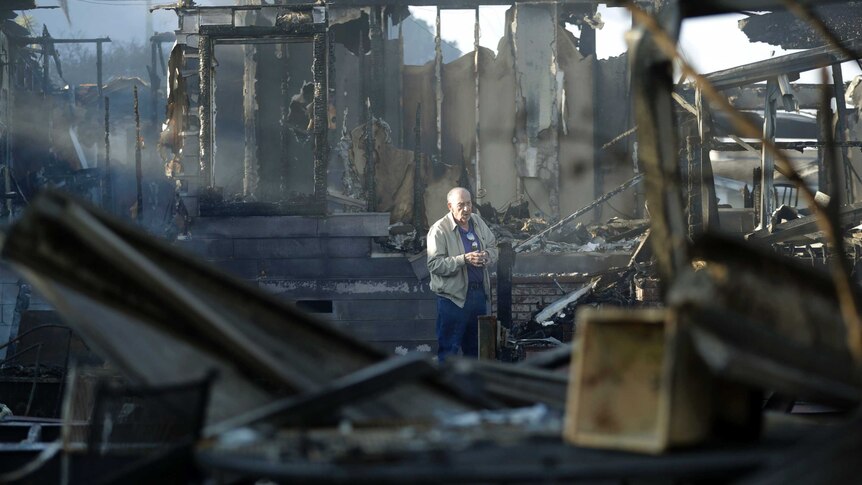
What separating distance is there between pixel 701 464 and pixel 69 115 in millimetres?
27637

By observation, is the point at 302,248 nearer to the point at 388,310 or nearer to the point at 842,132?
the point at 388,310

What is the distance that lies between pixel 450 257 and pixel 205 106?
5.72 meters

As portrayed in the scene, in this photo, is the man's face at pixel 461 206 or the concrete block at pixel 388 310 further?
the concrete block at pixel 388 310

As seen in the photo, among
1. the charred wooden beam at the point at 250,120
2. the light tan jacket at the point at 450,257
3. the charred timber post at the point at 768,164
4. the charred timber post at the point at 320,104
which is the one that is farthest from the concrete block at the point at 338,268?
the charred wooden beam at the point at 250,120

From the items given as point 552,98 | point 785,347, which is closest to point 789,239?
point 552,98

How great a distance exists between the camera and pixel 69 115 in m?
28.6

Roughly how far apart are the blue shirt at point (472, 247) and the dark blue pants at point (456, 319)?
12 cm

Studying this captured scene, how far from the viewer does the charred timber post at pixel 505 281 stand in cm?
1098

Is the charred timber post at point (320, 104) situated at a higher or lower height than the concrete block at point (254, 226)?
higher

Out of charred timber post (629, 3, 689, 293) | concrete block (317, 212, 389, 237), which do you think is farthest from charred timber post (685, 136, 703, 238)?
charred timber post (629, 3, 689, 293)

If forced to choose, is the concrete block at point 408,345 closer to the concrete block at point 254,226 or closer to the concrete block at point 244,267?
the concrete block at point 254,226

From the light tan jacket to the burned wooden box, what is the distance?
23.0 feet

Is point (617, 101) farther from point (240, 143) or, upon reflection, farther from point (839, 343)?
point (839, 343)

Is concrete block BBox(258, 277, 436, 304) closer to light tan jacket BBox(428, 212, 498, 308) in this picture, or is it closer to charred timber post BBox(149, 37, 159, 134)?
light tan jacket BBox(428, 212, 498, 308)
